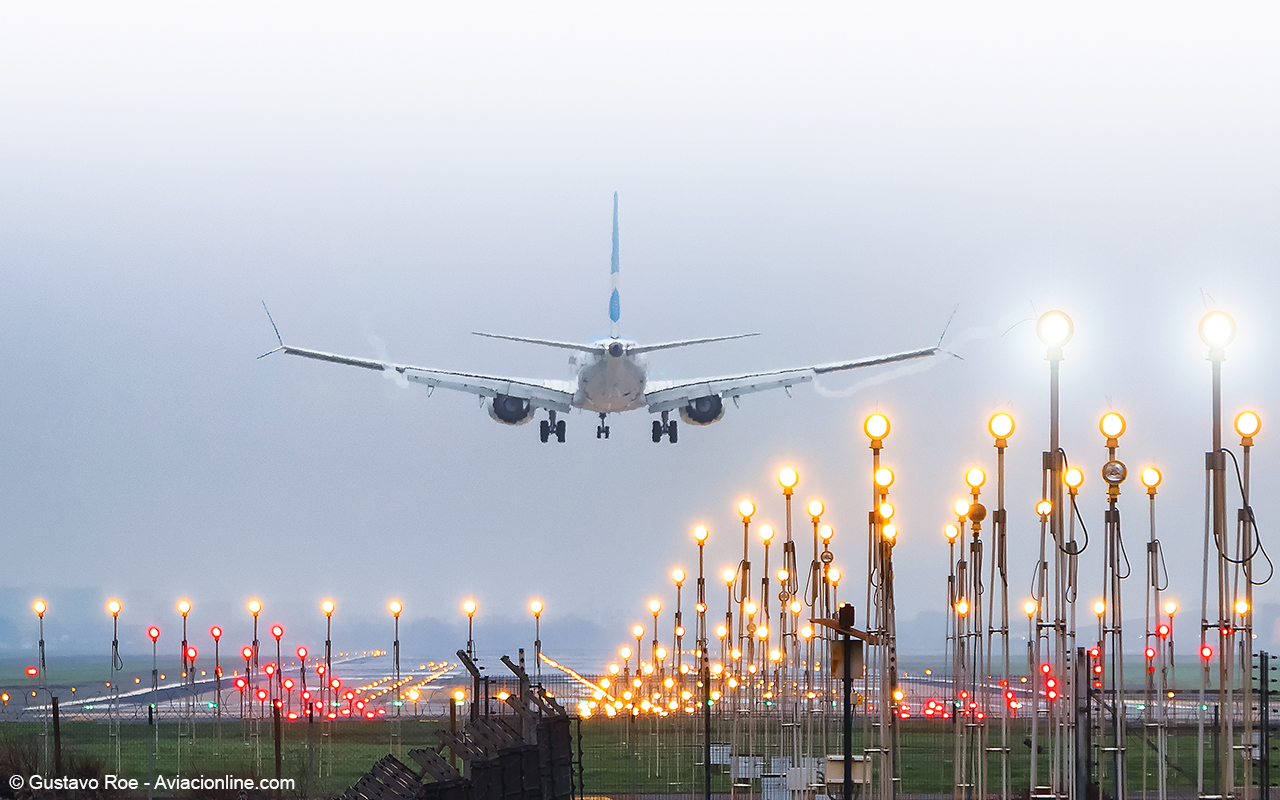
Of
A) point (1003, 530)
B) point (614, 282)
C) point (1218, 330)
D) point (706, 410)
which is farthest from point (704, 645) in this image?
point (614, 282)

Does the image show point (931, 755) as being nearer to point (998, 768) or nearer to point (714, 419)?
point (998, 768)

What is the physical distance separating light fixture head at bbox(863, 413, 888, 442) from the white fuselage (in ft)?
186

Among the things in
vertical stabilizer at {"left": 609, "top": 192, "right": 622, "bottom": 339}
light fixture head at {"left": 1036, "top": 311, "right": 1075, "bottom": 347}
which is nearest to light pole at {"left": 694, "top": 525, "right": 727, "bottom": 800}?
light fixture head at {"left": 1036, "top": 311, "right": 1075, "bottom": 347}

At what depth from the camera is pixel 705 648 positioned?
5238 centimetres

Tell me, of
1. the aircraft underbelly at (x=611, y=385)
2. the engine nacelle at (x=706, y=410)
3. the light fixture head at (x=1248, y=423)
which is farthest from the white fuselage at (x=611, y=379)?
the light fixture head at (x=1248, y=423)

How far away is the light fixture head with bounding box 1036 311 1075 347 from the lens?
27.1 m

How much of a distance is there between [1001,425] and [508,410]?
6561 cm

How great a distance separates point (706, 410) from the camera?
307 ft

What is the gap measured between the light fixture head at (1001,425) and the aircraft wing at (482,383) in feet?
213

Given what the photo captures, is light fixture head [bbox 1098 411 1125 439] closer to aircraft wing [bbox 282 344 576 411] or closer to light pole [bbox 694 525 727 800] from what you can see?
light pole [bbox 694 525 727 800]

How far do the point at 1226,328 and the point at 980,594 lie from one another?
15116mm

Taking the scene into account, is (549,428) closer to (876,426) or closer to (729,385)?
(729,385)

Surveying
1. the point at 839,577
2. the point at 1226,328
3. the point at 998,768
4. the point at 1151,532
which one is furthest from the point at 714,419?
the point at 1226,328

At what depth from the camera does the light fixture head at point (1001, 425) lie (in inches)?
1139
